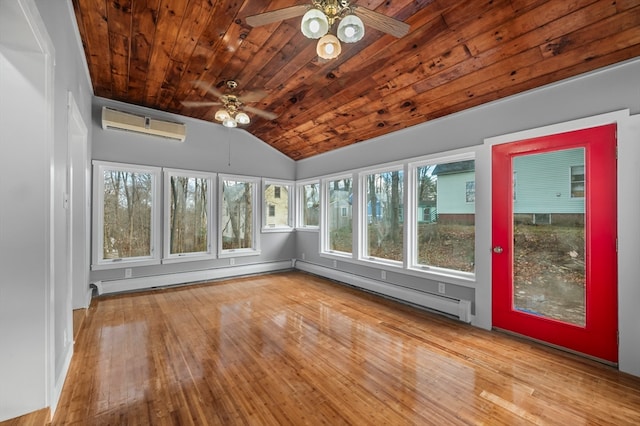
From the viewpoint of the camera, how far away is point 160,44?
282 centimetres

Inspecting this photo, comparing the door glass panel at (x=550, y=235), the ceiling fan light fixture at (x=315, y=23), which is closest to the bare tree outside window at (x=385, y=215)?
the door glass panel at (x=550, y=235)

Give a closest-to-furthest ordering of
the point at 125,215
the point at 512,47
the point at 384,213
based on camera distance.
Result: 1. the point at 512,47
2. the point at 125,215
3. the point at 384,213

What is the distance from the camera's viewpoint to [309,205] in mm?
6242

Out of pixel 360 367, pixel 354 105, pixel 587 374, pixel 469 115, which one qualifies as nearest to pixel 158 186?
pixel 354 105

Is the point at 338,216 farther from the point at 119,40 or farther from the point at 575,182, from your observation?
the point at 119,40

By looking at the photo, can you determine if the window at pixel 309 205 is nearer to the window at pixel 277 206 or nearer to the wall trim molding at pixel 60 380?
the window at pixel 277 206

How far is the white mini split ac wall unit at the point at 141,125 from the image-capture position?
405 cm

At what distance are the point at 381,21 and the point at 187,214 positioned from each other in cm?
443

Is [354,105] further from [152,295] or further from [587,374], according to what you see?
[152,295]

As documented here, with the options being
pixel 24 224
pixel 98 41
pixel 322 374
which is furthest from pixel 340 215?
pixel 24 224

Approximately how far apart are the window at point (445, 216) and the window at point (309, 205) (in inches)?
94.4

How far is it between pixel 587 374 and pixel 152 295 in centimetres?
520

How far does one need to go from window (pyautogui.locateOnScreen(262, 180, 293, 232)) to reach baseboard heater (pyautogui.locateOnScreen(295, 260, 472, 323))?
1.42 meters

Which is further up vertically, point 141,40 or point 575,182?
point 141,40
